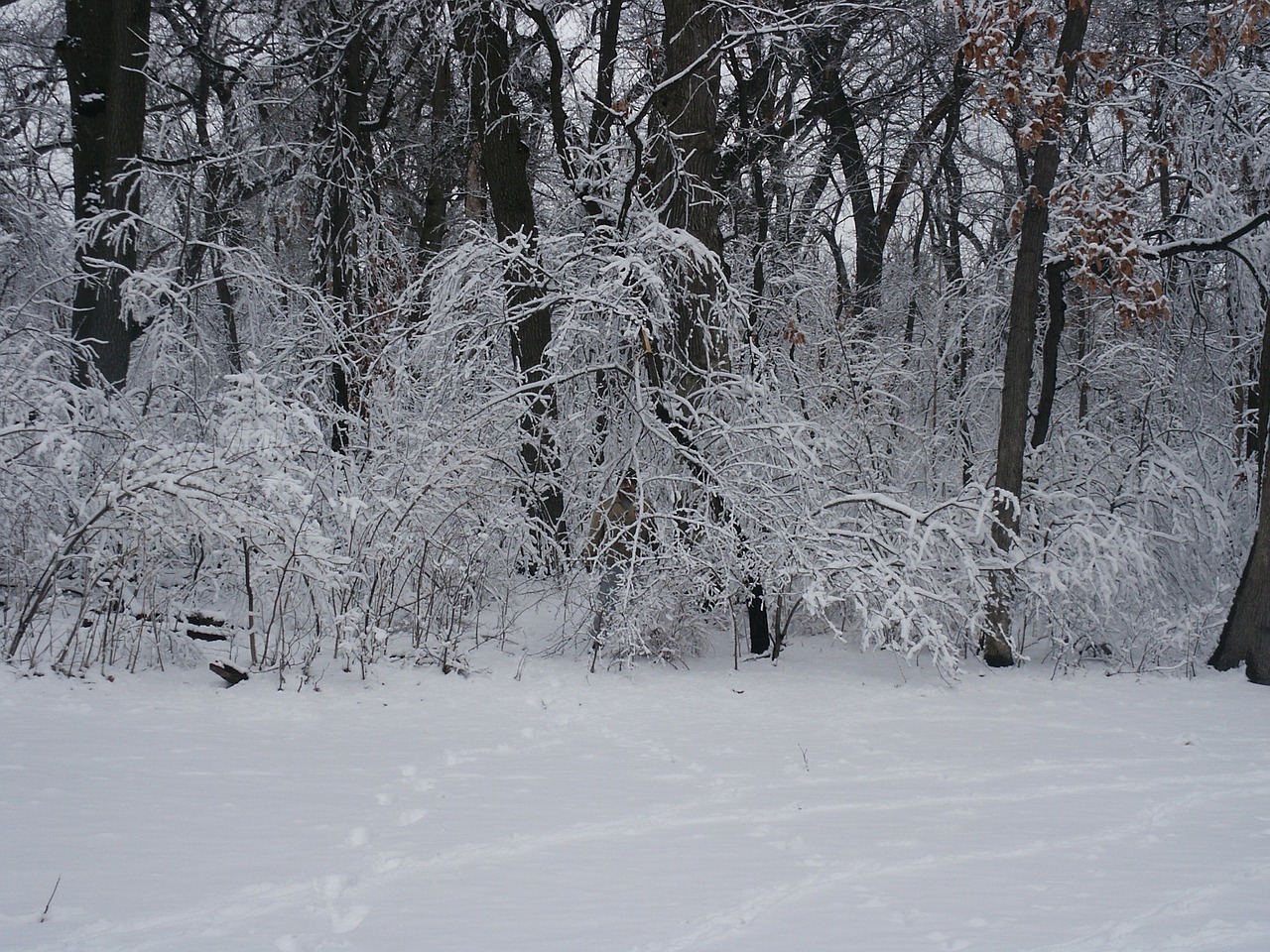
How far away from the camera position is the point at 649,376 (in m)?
8.00

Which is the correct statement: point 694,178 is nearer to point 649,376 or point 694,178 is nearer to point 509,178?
point 649,376

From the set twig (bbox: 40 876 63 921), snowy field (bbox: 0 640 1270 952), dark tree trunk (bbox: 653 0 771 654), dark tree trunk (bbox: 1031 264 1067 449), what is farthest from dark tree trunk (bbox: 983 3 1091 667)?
twig (bbox: 40 876 63 921)

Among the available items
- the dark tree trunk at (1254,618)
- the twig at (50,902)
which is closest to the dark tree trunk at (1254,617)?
the dark tree trunk at (1254,618)

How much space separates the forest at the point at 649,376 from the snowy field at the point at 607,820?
0.94 m

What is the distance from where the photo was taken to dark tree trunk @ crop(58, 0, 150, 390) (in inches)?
354

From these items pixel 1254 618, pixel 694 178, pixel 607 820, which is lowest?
pixel 607 820

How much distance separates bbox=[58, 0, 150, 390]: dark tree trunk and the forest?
3 centimetres

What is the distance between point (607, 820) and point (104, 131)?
8.21 m

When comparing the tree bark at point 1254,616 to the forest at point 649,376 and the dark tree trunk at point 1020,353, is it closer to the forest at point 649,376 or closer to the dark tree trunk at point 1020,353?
the forest at point 649,376

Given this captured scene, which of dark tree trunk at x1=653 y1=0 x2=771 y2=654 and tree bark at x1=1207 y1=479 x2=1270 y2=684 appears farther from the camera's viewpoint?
dark tree trunk at x1=653 y1=0 x2=771 y2=654

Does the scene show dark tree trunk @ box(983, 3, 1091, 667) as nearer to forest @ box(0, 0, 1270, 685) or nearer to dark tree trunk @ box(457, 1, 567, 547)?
forest @ box(0, 0, 1270, 685)

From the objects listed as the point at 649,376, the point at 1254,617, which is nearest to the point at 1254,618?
the point at 1254,617

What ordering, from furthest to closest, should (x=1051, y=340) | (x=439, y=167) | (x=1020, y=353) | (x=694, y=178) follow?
(x=439, y=167), (x=1051, y=340), (x=1020, y=353), (x=694, y=178)

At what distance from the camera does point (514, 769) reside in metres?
4.86
